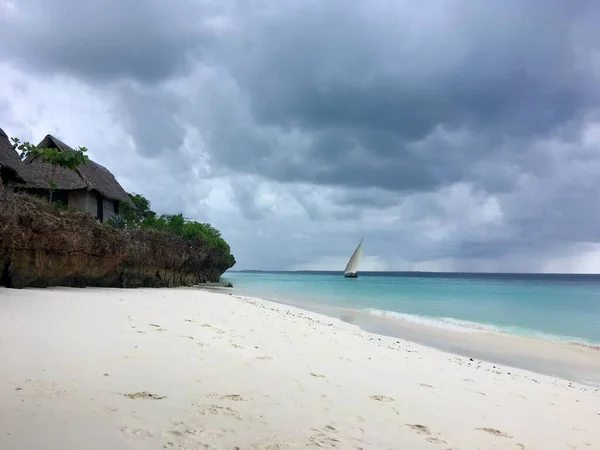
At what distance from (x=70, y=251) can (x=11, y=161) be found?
1060 centimetres

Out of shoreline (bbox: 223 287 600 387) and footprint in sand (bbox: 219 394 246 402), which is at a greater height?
footprint in sand (bbox: 219 394 246 402)

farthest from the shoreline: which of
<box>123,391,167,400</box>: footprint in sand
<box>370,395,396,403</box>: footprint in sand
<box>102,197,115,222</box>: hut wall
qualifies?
<box>102,197,115,222</box>: hut wall

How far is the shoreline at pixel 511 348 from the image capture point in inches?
388

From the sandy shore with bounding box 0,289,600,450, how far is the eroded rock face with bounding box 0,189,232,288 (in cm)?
422

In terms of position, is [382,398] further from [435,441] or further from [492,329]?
[492,329]

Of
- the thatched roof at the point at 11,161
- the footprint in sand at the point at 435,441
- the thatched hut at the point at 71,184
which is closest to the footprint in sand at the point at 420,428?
the footprint in sand at the point at 435,441

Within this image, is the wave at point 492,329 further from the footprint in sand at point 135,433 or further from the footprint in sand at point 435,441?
the footprint in sand at point 135,433

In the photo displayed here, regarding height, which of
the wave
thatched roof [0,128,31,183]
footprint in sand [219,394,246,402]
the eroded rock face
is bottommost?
the wave

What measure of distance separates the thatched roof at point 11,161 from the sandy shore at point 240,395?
52.7ft

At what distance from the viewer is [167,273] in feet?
88.3

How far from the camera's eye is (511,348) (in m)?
12.6

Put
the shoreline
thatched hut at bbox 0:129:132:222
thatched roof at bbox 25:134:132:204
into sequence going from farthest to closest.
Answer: thatched roof at bbox 25:134:132:204 → thatched hut at bbox 0:129:132:222 → the shoreline

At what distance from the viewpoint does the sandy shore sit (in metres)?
3.26

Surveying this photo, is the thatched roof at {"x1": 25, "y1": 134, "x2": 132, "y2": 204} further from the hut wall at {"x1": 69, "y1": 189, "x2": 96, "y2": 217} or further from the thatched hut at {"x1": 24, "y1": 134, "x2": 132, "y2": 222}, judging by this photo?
the hut wall at {"x1": 69, "y1": 189, "x2": 96, "y2": 217}
